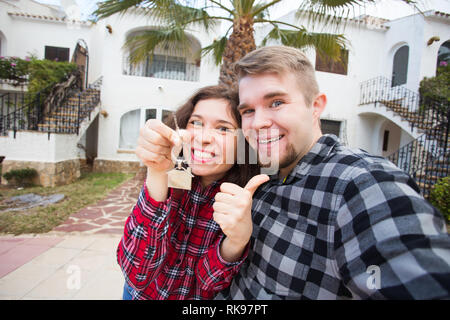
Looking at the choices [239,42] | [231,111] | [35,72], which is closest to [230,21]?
[239,42]

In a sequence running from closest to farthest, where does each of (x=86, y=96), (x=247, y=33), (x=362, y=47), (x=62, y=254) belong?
(x=62, y=254) < (x=247, y=33) < (x=86, y=96) < (x=362, y=47)

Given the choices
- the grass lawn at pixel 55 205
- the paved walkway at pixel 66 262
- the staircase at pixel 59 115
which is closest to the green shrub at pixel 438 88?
the paved walkway at pixel 66 262

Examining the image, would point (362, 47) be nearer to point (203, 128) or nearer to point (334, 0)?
point (334, 0)

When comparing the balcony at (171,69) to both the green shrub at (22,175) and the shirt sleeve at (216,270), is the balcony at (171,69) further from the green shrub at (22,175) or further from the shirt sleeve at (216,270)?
the shirt sleeve at (216,270)

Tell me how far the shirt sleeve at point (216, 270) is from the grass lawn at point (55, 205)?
4242 millimetres

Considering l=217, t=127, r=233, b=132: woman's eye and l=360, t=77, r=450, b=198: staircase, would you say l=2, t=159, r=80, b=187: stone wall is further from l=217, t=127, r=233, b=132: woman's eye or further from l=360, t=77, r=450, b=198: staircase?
l=360, t=77, r=450, b=198: staircase

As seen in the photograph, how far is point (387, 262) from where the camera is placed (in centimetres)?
66

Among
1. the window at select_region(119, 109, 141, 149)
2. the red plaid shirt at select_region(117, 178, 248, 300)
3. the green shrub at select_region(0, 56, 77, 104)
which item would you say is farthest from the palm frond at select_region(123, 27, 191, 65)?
the green shrub at select_region(0, 56, 77, 104)

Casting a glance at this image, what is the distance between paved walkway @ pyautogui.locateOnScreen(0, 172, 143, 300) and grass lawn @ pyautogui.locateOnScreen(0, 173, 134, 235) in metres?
0.28

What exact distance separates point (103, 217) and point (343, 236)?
513cm

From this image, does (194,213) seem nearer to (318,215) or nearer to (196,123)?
(196,123)

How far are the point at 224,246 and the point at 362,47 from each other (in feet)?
40.9

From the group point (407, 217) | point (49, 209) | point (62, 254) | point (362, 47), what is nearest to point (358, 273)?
point (407, 217)

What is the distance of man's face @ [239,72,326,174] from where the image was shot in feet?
3.51
